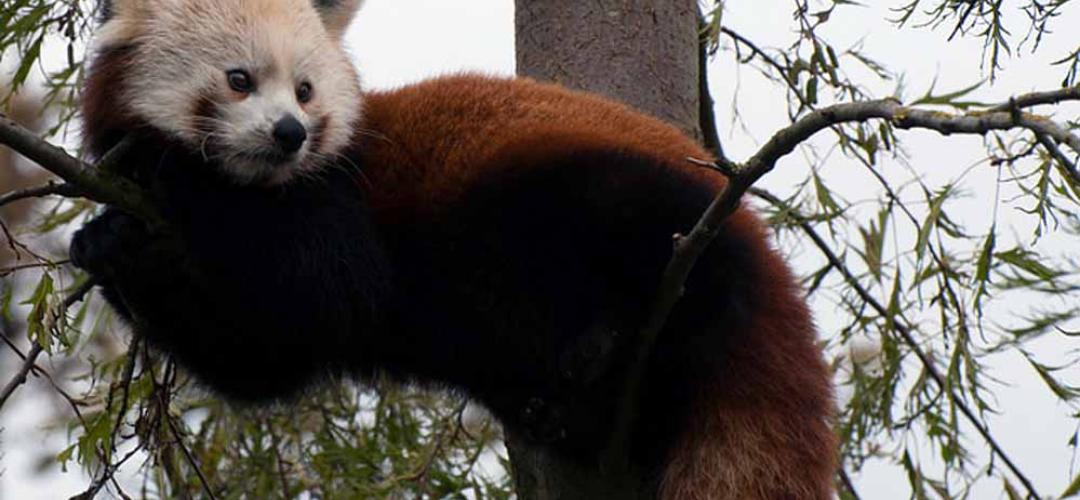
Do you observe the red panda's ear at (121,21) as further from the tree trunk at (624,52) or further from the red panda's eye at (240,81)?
the tree trunk at (624,52)

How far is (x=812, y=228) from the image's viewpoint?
14.0ft

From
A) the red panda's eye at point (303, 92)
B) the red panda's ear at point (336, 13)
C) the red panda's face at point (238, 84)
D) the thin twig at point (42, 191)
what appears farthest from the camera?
the red panda's ear at point (336, 13)

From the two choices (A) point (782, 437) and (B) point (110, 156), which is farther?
(A) point (782, 437)

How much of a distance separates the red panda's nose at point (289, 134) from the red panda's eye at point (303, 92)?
222 millimetres

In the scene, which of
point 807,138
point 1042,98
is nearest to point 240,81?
point 807,138

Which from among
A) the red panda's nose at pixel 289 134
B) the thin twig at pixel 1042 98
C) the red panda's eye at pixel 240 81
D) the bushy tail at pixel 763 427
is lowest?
the thin twig at pixel 1042 98

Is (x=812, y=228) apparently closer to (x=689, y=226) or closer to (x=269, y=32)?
(x=689, y=226)

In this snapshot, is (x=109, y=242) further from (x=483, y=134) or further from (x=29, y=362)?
(x=483, y=134)

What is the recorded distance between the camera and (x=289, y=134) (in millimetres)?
2939

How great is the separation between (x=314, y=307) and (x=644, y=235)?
0.75m

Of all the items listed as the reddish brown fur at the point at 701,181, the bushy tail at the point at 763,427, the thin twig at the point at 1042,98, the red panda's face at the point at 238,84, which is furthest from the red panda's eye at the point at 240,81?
A: the thin twig at the point at 1042,98

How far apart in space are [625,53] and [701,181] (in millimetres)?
809

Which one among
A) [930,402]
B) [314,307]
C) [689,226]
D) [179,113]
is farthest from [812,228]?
[179,113]

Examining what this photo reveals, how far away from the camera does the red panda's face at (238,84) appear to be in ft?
9.89
